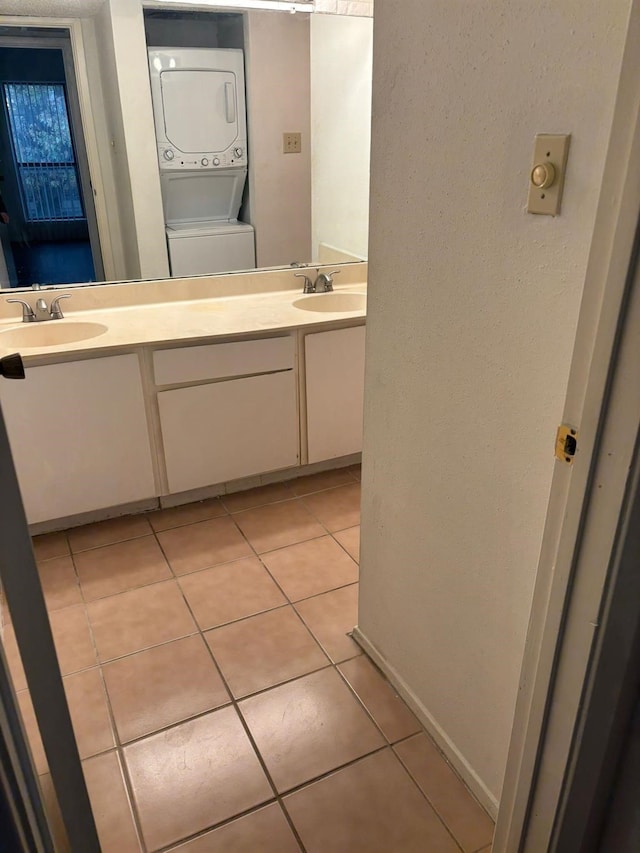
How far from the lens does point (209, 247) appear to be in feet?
9.04

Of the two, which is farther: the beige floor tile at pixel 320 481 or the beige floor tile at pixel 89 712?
the beige floor tile at pixel 320 481

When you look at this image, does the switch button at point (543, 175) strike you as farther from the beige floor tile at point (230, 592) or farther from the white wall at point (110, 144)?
the white wall at point (110, 144)

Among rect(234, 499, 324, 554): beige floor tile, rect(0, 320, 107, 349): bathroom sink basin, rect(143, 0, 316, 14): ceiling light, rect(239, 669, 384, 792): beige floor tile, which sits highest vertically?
rect(143, 0, 316, 14): ceiling light

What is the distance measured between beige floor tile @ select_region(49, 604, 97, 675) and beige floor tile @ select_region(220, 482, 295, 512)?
2.56 feet

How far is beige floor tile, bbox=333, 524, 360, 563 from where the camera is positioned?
241 centimetres

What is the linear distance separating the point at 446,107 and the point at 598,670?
1.00 metres

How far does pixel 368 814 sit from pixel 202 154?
2.37 meters

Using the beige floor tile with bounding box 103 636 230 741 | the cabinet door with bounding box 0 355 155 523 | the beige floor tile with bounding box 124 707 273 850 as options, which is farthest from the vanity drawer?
the beige floor tile with bounding box 124 707 273 850

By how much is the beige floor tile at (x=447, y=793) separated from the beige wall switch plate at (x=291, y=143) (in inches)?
91.1

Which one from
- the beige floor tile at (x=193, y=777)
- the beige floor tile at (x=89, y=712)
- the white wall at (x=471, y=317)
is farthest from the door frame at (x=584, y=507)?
the beige floor tile at (x=89, y=712)

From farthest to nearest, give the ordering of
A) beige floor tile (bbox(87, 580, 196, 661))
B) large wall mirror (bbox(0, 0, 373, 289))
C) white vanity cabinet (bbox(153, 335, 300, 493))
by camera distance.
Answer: white vanity cabinet (bbox(153, 335, 300, 493)), large wall mirror (bbox(0, 0, 373, 289)), beige floor tile (bbox(87, 580, 196, 661))

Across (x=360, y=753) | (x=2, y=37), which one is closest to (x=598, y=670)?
(x=360, y=753)

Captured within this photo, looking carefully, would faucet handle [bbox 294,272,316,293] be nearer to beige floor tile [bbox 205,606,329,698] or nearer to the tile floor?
the tile floor

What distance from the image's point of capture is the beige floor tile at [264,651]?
1840mm
